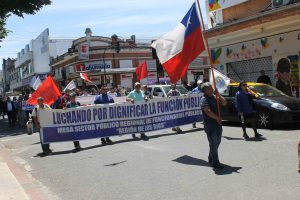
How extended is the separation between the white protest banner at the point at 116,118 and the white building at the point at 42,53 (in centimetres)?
4553

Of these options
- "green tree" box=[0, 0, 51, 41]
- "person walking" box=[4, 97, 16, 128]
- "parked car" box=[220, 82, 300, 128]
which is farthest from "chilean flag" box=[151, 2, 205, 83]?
"green tree" box=[0, 0, 51, 41]

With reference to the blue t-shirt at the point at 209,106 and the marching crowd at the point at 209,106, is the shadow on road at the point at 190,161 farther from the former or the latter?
the blue t-shirt at the point at 209,106

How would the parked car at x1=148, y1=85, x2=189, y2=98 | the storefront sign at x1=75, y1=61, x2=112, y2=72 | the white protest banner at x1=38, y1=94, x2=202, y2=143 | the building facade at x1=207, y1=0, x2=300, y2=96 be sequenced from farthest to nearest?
1. the storefront sign at x1=75, y1=61, x2=112, y2=72
2. the parked car at x1=148, y1=85, x2=189, y2=98
3. the building facade at x1=207, y1=0, x2=300, y2=96
4. the white protest banner at x1=38, y1=94, x2=202, y2=143

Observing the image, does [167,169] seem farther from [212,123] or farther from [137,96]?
[137,96]

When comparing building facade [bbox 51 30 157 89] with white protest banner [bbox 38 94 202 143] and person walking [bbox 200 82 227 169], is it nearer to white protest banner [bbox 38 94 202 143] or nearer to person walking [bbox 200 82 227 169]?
white protest banner [bbox 38 94 202 143]

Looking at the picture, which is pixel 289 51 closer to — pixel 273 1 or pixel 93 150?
pixel 273 1

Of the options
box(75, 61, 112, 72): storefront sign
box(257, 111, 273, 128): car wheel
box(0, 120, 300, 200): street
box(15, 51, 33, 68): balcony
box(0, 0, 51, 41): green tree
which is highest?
box(15, 51, 33, 68): balcony

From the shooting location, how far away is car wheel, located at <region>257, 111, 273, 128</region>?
13.4 m

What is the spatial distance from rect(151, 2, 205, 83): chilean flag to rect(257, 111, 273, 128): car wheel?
4.32 m

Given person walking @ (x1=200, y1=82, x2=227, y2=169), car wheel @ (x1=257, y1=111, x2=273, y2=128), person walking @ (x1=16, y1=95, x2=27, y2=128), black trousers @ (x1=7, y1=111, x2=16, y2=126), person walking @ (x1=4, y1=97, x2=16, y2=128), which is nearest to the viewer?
person walking @ (x1=200, y1=82, x2=227, y2=169)

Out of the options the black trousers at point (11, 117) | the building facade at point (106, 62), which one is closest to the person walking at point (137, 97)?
the black trousers at point (11, 117)

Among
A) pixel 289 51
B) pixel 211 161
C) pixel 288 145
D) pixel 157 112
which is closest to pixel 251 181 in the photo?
pixel 211 161

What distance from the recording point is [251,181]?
7.38m

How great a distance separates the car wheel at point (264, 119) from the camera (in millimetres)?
13438
